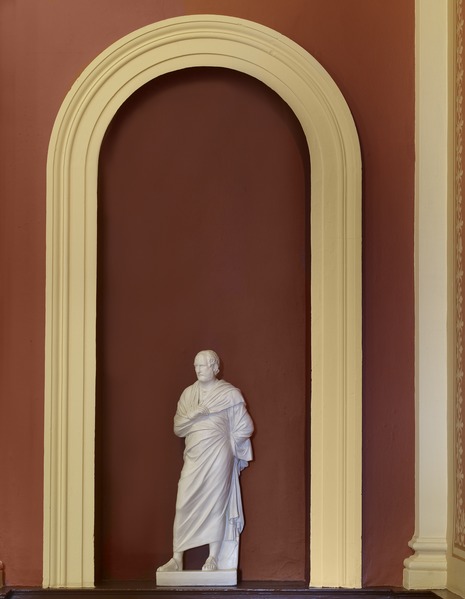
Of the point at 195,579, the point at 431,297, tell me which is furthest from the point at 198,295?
the point at 195,579

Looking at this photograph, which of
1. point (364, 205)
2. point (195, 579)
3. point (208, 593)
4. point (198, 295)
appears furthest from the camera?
point (198, 295)

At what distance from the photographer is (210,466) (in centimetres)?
585

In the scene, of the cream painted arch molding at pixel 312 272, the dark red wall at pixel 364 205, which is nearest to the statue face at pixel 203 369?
the cream painted arch molding at pixel 312 272

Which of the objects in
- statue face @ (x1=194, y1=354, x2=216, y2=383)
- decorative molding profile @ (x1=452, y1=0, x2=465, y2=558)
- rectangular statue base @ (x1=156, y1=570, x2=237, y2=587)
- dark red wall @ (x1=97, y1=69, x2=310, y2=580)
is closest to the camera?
decorative molding profile @ (x1=452, y1=0, x2=465, y2=558)

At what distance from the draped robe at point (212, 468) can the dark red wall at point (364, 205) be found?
26.8 inches

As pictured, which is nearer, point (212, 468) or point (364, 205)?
point (212, 468)

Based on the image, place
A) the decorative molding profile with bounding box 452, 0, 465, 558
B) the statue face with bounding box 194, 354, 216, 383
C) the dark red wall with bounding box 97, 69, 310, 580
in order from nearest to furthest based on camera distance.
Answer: the decorative molding profile with bounding box 452, 0, 465, 558 → the statue face with bounding box 194, 354, 216, 383 → the dark red wall with bounding box 97, 69, 310, 580

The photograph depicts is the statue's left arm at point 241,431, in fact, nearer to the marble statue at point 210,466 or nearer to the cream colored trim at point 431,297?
the marble statue at point 210,466

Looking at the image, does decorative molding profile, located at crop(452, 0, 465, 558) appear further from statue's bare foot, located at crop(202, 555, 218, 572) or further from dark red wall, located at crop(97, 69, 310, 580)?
statue's bare foot, located at crop(202, 555, 218, 572)

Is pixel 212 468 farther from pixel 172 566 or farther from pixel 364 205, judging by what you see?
pixel 364 205

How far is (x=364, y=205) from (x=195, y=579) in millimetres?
2156

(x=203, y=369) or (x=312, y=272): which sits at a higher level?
(x=312, y=272)

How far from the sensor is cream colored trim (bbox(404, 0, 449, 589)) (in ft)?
19.0

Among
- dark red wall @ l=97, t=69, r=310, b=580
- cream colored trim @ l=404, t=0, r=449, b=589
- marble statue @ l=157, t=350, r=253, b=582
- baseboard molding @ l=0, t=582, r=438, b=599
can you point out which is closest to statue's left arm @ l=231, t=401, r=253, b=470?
marble statue @ l=157, t=350, r=253, b=582
